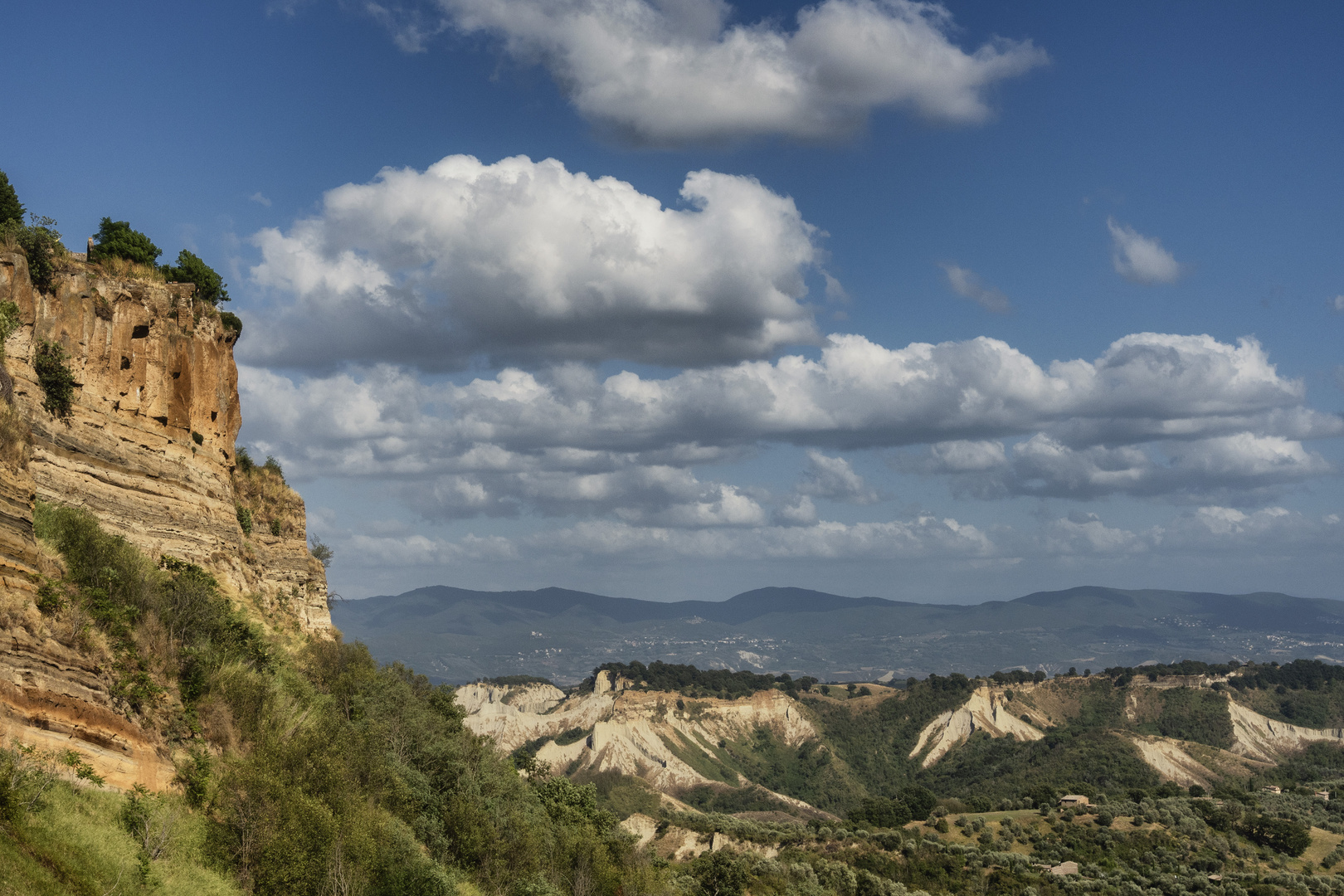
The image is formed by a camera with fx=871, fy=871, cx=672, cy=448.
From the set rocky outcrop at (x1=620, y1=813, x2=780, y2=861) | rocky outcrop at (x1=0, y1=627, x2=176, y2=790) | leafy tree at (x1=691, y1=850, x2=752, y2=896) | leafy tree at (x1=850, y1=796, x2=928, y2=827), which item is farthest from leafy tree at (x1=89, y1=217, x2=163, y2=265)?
leafy tree at (x1=850, y1=796, x2=928, y2=827)

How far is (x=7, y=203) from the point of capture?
113 feet

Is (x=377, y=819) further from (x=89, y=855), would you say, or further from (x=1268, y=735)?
(x=1268, y=735)

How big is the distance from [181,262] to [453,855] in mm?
31157

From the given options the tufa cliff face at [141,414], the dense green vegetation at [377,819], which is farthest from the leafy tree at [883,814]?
the tufa cliff face at [141,414]

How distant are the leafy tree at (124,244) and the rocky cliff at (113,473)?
3.32 meters

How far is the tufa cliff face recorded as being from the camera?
30.2 meters

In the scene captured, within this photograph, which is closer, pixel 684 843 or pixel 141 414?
pixel 141 414

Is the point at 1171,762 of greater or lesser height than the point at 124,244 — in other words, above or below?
below

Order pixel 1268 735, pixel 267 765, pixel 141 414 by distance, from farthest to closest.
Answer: pixel 1268 735 → pixel 141 414 → pixel 267 765

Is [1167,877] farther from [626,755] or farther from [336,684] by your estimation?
[626,755]

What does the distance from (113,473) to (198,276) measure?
1428 centimetres

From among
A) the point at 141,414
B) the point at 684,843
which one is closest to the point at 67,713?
the point at 141,414

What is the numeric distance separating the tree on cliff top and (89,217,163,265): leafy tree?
15.2 ft

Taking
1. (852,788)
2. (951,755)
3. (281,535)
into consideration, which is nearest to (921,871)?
(281,535)
